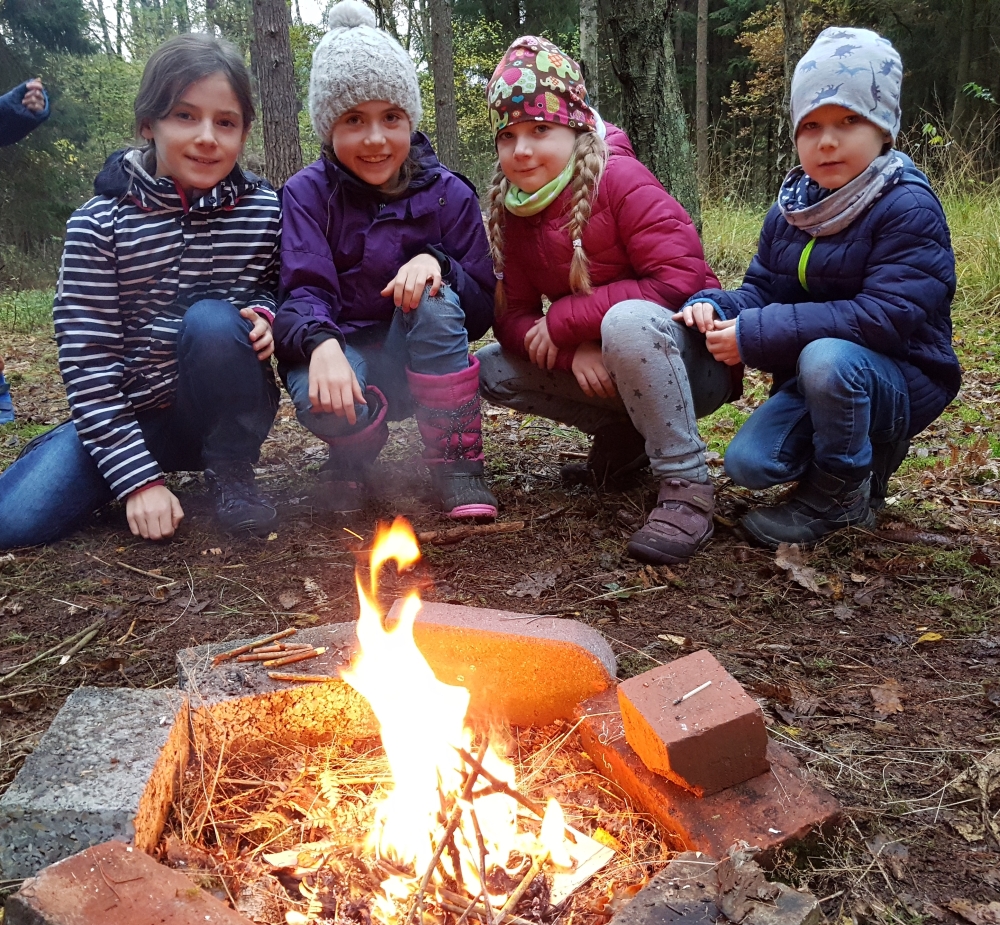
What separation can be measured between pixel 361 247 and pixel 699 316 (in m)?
1.22

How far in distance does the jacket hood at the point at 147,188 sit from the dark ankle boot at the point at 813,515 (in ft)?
6.90

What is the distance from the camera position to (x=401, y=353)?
2912 mm

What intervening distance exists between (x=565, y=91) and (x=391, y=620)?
1.81 meters

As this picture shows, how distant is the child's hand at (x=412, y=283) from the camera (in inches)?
106

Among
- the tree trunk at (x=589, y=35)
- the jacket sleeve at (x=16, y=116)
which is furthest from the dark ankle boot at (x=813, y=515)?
the tree trunk at (x=589, y=35)

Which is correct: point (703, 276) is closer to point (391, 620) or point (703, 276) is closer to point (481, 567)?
point (481, 567)

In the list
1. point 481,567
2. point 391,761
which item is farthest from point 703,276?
point 391,761

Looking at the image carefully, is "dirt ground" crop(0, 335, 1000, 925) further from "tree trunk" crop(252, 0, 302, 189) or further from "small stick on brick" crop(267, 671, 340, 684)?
"tree trunk" crop(252, 0, 302, 189)

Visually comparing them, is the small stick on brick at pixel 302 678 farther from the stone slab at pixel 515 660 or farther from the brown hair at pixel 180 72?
the brown hair at pixel 180 72

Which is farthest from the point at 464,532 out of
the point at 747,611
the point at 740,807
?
the point at 740,807

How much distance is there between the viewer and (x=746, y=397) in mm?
4898

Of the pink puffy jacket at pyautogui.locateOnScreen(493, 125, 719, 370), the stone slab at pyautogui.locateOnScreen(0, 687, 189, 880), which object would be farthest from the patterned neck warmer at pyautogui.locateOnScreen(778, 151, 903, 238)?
the stone slab at pyautogui.locateOnScreen(0, 687, 189, 880)

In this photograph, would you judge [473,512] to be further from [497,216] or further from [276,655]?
[276,655]

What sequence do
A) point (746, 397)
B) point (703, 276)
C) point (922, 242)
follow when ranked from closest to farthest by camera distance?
point (922, 242) < point (703, 276) < point (746, 397)
